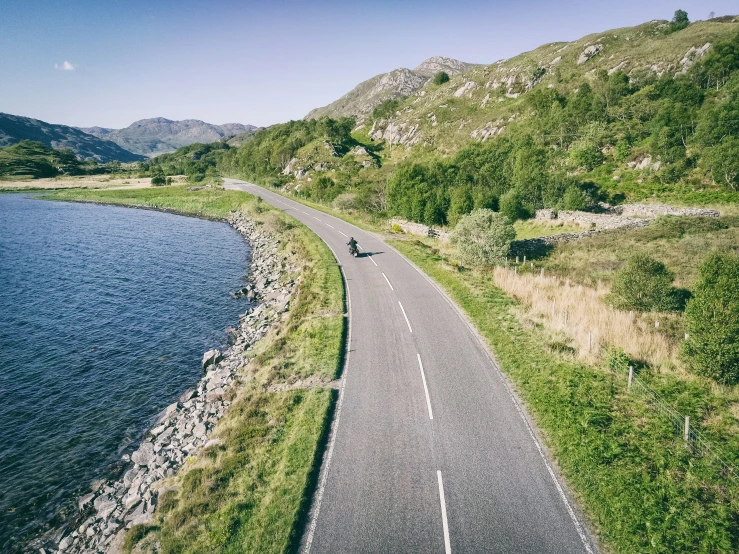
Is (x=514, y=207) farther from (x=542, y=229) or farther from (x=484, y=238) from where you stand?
(x=484, y=238)

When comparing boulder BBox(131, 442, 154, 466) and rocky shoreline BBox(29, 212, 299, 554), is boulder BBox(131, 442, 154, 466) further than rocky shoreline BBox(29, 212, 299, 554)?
Yes

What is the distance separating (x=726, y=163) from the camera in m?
52.6

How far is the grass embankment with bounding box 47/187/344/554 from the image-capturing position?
398 inches

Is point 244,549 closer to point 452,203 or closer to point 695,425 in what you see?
point 695,425

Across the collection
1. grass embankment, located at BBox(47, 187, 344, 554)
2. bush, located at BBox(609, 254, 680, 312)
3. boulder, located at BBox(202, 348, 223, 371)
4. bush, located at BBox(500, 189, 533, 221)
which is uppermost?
bush, located at BBox(500, 189, 533, 221)

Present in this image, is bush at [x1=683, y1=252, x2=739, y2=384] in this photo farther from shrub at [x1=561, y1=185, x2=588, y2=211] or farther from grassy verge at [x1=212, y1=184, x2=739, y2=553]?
shrub at [x1=561, y1=185, x2=588, y2=211]

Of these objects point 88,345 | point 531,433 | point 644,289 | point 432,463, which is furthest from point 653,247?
point 88,345

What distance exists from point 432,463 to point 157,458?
11274mm

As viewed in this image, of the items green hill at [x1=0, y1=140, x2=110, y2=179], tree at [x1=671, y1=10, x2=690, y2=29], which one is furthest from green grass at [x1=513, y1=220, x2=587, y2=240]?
green hill at [x1=0, y1=140, x2=110, y2=179]

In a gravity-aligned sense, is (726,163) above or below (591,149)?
below

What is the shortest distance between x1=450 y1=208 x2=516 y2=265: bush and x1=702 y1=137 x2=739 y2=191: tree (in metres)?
42.1

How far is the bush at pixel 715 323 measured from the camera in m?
15.2

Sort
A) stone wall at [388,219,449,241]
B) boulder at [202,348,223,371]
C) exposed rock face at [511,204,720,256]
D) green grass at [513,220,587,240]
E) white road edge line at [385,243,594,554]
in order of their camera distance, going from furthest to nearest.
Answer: green grass at [513,220,587,240] → stone wall at [388,219,449,241] → exposed rock face at [511,204,720,256] → boulder at [202,348,223,371] → white road edge line at [385,243,594,554]

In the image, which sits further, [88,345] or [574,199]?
[574,199]
